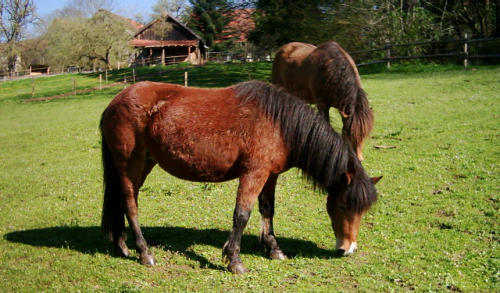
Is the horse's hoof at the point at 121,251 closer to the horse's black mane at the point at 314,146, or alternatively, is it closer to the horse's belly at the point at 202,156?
the horse's belly at the point at 202,156

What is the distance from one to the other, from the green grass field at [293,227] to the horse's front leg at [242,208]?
176 millimetres

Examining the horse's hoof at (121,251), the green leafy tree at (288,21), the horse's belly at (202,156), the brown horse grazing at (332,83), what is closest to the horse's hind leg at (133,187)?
the horse's hoof at (121,251)

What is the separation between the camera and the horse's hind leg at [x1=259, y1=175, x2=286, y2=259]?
4.95m

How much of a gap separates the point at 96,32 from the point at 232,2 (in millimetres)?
42044

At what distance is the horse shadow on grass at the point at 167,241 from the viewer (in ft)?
16.7

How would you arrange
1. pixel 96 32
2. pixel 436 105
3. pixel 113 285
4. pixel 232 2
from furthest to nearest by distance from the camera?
pixel 96 32 → pixel 232 2 → pixel 436 105 → pixel 113 285

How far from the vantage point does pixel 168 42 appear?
54.8 metres

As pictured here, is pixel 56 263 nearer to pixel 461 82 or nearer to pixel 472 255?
Answer: pixel 472 255

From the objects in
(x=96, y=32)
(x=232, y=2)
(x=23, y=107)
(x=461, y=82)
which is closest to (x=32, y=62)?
(x=96, y=32)

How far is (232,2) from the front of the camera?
16.7 metres

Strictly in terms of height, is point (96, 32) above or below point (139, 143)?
above

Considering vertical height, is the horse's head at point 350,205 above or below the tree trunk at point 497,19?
below

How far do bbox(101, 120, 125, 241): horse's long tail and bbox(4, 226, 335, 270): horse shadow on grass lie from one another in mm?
329

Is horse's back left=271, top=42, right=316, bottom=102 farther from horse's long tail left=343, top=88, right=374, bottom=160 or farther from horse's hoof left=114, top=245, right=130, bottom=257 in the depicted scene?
horse's hoof left=114, top=245, right=130, bottom=257
